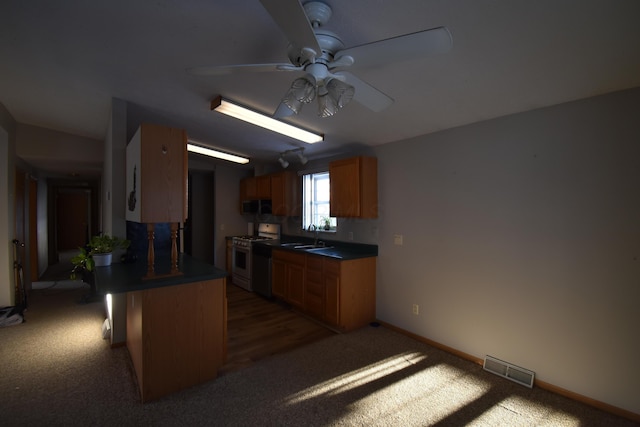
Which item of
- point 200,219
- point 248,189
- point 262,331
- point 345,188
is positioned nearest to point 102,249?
point 262,331

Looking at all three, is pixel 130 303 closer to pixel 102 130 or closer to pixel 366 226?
pixel 366 226

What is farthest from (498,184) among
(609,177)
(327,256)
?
(327,256)

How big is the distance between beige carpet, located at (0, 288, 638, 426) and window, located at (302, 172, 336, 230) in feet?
6.85

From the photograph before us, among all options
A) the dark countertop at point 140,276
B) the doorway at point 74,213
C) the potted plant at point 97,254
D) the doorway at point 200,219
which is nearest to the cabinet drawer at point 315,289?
the dark countertop at point 140,276

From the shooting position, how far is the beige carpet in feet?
6.26

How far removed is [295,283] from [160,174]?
2.30m

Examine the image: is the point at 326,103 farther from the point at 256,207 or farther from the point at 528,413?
the point at 256,207

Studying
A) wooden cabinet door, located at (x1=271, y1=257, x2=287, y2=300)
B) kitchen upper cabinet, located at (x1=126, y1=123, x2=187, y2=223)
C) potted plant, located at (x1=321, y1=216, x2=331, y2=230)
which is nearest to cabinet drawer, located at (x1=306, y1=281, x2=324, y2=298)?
wooden cabinet door, located at (x1=271, y1=257, x2=287, y2=300)

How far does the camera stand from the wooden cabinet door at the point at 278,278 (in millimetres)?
4125

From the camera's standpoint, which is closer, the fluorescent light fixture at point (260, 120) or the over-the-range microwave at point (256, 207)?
the fluorescent light fixture at point (260, 120)

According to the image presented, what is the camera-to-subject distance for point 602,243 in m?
2.00

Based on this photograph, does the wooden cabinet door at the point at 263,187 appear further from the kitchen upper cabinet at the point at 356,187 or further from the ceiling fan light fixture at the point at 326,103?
the ceiling fan light fixture at the point at 326,103

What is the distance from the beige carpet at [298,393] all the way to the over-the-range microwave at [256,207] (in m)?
2.85

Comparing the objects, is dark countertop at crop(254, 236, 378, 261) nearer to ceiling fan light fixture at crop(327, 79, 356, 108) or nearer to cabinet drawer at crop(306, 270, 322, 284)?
cabinet drawer at crop(306, 270, 322, 284)
